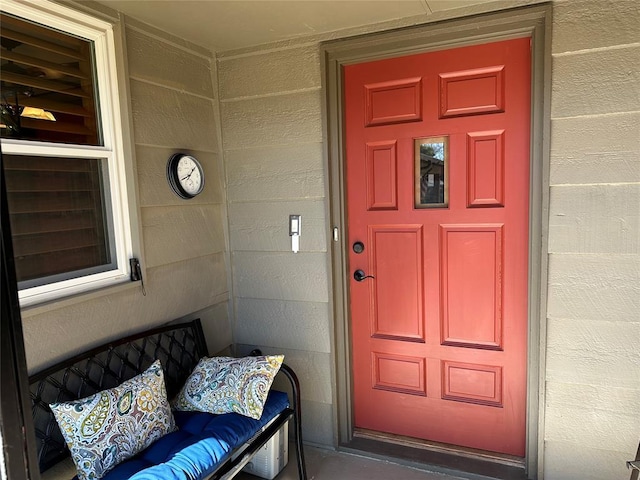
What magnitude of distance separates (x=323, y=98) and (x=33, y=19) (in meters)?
1.27

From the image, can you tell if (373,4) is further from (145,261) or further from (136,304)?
(136,304)

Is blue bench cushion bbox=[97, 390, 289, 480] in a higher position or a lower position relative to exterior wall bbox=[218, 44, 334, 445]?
lower

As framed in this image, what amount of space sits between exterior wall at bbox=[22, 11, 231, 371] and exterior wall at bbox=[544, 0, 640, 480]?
5.68 feet

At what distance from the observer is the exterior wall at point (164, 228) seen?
1781mm

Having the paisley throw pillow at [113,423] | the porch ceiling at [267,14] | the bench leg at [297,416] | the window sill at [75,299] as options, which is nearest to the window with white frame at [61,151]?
the window sill at [75,299]

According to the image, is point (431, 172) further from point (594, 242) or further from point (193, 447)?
point (193, 447)

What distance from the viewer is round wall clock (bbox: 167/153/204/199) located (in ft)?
7.22

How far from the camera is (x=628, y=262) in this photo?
1.86 meters

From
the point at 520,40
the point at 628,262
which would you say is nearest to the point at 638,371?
the point at 628,262

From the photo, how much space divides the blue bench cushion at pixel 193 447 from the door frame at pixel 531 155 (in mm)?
619

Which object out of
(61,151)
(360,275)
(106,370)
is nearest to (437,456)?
(360,275)

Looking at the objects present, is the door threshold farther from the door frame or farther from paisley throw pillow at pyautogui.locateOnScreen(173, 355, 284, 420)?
paisley throw pillow at pyautogui.locateOnScreen(173, 355, 284, 420)

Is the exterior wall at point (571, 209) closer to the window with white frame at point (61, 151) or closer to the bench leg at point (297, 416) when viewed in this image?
the bench leg at point (297, 416)

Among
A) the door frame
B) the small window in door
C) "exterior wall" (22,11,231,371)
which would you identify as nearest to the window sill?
"exterior wall" (22,11,231,371)
